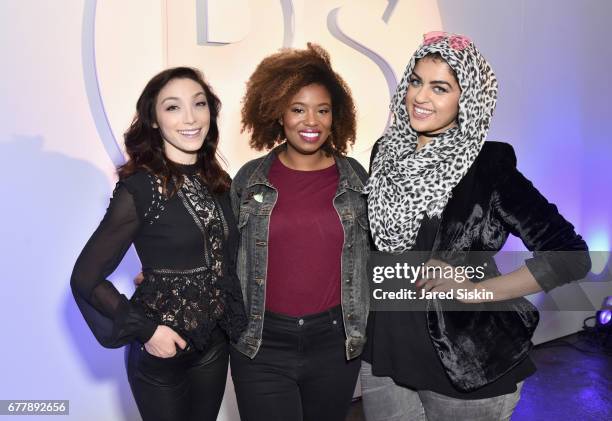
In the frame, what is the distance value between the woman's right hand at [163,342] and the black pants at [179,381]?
46mm

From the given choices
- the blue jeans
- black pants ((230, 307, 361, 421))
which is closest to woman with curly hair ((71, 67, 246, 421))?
black pants ((230, 307, 361, 421))

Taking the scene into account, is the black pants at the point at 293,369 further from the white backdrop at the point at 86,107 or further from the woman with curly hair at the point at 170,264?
the white backdrop at the point at 86,107

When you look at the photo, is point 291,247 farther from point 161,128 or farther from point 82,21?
point 82,21

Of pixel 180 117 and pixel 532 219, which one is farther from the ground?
pixel 180 117

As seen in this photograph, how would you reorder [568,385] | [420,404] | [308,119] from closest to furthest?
[420,404] < [308,119] < [568,385]

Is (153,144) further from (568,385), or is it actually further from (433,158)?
(568,385)

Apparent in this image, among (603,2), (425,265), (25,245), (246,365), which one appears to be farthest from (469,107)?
(603,2)

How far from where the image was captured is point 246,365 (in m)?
2.15

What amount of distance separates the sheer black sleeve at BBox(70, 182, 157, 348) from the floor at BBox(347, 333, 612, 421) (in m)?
2.22

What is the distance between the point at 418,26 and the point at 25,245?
114 inches

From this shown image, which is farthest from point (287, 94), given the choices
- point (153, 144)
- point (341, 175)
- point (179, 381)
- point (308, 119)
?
point (179, 381)

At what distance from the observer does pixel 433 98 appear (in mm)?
1903

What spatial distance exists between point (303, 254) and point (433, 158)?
1.93 feet

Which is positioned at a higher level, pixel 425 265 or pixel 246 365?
pixel 425 265
